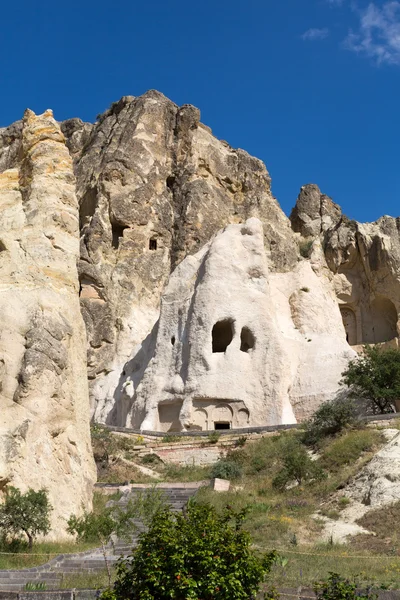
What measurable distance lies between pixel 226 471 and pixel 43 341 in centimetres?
735

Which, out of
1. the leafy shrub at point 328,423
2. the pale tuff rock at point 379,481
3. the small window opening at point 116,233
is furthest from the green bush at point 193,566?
the small window opening at point 116,233

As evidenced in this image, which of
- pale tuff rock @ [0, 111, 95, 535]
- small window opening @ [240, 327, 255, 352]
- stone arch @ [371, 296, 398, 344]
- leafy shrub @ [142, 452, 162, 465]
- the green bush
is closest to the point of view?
the green bush

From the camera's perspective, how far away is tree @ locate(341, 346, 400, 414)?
28273mm

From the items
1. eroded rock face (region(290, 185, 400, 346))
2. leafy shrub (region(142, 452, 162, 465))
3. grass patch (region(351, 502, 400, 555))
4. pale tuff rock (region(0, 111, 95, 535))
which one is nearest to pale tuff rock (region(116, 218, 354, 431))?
leafy shrub (region(142, 452, 162, 465))

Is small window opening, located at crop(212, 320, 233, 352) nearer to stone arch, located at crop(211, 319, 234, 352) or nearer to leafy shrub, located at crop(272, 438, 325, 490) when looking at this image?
stone arch, located at crop(211, 319, 234, 352)

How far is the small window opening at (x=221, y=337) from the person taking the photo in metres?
34.3

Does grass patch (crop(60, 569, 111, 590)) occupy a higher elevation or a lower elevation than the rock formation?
lower

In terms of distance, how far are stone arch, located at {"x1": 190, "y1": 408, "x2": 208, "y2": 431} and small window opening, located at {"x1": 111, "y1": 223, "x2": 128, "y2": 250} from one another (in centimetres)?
1556

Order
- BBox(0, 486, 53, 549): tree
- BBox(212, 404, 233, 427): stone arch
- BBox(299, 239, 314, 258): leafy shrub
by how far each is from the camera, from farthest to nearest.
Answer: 1. BBox(299, 239, 314, 258): leafy shrub
2. BBox(212, 404, 233, 427): stone arch
3. BBox(0, 486, 53, 549): tree

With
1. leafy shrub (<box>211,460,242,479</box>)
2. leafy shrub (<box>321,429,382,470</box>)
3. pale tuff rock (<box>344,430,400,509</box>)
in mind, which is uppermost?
leafy shrub (<box>321,429,382,470</box>)

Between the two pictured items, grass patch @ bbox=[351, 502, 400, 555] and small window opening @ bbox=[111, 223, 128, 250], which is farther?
small window opening @ bbox=[111, 223, 128, 250]

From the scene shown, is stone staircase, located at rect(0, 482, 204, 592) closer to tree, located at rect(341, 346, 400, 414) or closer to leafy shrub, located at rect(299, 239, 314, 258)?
tree, located at rect(341, 346, 400, 414)

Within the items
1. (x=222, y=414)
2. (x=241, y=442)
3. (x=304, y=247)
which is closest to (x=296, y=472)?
(x=241, y=442)

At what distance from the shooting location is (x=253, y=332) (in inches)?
1292
